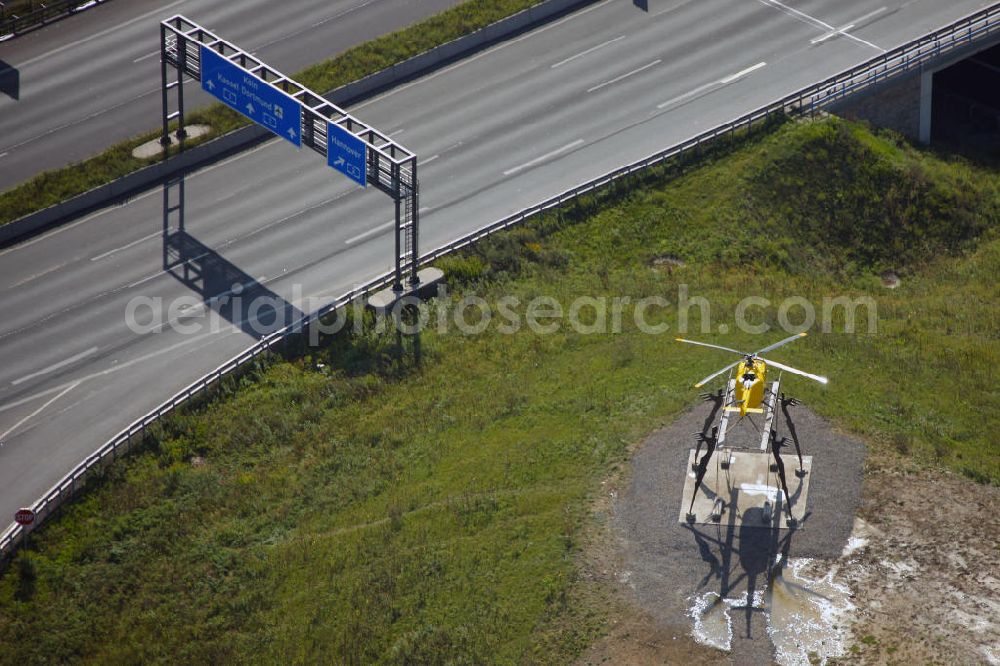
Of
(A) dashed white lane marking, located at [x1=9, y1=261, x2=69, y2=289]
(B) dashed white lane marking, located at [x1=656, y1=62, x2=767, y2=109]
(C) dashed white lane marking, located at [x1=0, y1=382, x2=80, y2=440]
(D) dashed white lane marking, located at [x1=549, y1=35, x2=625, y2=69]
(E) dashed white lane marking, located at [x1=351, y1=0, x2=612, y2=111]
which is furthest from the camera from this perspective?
(D) dashed white lane marking, located at [x1=549, y1=35, x2=625, y2=69]

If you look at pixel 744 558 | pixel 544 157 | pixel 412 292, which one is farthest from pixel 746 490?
pixel 544 157

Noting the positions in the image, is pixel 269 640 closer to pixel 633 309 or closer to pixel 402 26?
pixel 633 309

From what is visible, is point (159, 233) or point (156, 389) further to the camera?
point (159, 233)

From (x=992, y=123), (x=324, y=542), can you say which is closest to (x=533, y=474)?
(x=324, y=542)

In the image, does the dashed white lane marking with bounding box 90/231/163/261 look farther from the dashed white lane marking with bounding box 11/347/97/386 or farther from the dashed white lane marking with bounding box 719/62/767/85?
the dashed white lane marking with bounding box 719/62/767/85

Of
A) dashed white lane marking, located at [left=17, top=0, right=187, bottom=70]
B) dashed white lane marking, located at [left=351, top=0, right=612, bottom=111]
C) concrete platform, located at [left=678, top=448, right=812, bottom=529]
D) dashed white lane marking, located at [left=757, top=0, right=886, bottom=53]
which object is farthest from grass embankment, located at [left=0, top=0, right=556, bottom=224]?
concrete platform, located at [left=678, top=448, right=812, bottom=529]

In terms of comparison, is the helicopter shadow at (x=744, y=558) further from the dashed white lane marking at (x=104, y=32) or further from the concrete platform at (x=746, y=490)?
the dashed white lane marking at (x=104, y=32)

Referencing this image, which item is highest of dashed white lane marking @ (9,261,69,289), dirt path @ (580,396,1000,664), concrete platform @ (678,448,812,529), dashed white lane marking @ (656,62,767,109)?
dashed white lane marking @ (656,62,767,109)
